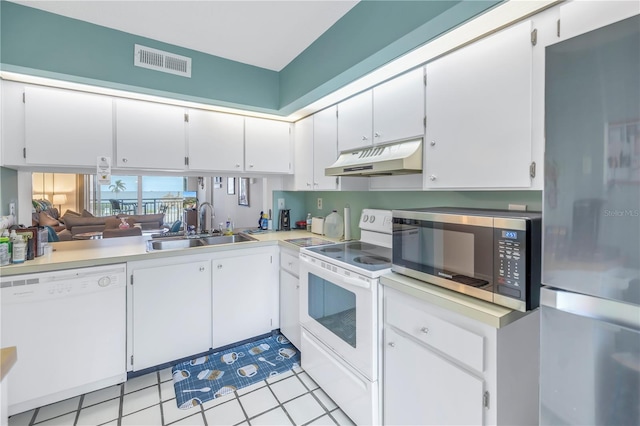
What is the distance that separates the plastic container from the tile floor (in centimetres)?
128

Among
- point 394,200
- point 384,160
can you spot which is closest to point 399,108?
point 384,160

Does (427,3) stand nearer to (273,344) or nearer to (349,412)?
(349,412)

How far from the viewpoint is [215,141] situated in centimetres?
268

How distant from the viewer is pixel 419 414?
1.37 metres

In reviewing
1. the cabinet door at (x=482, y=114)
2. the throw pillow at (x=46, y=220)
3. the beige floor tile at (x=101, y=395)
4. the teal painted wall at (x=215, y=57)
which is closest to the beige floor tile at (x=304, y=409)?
the beige floor tile at (x=101, y=395)

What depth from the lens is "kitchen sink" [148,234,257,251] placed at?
8.89 ft

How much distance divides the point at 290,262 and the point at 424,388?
1442 millimetres

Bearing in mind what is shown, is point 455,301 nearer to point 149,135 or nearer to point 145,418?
point 145,418

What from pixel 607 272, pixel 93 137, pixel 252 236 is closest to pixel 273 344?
pixel 252 236

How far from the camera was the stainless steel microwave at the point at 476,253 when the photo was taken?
3.54ft

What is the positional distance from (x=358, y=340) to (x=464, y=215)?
3.01 feet

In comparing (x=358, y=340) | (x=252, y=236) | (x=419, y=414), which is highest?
(x=252, y=236)

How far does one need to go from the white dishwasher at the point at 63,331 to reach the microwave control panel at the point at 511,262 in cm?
230

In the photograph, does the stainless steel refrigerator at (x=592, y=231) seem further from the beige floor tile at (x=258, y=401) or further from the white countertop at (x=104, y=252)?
the white countertop at (x=104, y=252)
